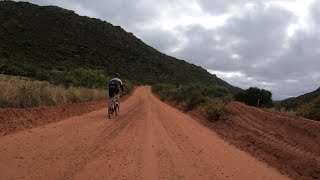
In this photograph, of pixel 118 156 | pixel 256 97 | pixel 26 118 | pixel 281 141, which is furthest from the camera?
pixel 256 97

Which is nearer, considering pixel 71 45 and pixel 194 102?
pixel 194 102

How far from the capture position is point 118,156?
31.6 feet

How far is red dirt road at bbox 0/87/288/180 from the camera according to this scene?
7.82 meters

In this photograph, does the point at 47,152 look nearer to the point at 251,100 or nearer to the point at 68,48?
the point at 251,100

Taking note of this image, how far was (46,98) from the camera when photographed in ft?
69.5

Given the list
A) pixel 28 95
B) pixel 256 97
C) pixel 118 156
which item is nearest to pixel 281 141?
pixel 118 156

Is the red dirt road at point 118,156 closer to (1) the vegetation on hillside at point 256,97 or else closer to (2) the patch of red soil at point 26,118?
(2) the patch of red soil at point 26,118

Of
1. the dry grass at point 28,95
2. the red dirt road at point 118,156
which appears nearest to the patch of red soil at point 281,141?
the red dirt road at point 118,156

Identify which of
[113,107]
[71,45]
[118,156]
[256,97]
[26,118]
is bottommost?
[118,156]

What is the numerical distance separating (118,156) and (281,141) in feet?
20.1

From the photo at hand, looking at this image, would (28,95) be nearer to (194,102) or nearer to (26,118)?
(26,118)

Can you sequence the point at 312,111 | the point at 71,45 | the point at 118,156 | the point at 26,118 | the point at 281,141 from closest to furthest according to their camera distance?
the point at 118,156 < the point at 281,141 < the point at 26,118 < the point at 312,111 < the point at 71,45

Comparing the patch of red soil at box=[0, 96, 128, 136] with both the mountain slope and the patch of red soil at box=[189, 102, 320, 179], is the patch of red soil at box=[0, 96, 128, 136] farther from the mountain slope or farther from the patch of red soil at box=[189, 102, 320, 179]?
the mountain slope

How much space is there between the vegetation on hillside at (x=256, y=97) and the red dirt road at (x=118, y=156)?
92.3 feet
